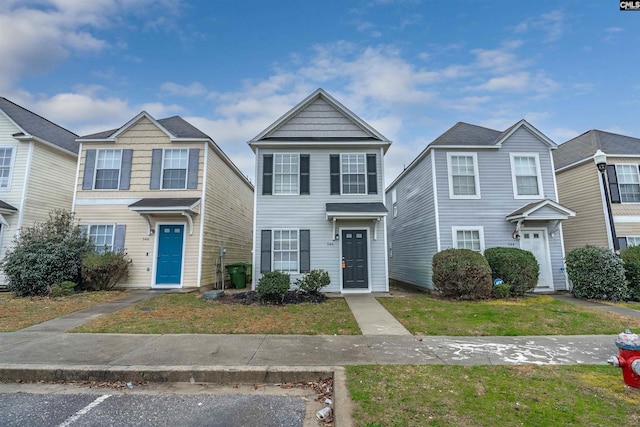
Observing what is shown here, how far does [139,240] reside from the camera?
39.1 feet

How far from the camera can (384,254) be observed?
1161 cm

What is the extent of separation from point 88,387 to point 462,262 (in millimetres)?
9737

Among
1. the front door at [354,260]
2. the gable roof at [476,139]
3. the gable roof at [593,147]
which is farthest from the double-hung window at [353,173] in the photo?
the gable roof at [593,147]

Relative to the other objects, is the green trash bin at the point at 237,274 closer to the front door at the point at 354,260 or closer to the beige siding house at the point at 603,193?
the front door at the point at 354,260

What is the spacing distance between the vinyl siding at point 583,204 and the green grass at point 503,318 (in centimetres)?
584

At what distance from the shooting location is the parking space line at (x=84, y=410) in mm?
2926

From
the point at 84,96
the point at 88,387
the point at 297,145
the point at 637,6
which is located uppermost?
the point at 84,96

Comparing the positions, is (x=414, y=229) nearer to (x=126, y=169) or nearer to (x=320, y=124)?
(x=320, y=124)

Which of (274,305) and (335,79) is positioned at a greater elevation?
(335,79)

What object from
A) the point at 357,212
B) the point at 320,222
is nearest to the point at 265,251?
the point at 320,222

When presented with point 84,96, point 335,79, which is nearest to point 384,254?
point 335,79

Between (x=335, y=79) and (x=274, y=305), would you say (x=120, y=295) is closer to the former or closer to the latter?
(x=274, y=305)

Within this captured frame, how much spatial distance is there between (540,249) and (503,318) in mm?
6490

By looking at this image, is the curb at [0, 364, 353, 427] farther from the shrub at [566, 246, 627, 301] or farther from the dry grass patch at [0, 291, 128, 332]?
the shrub at [566, 246, 627, 301]
